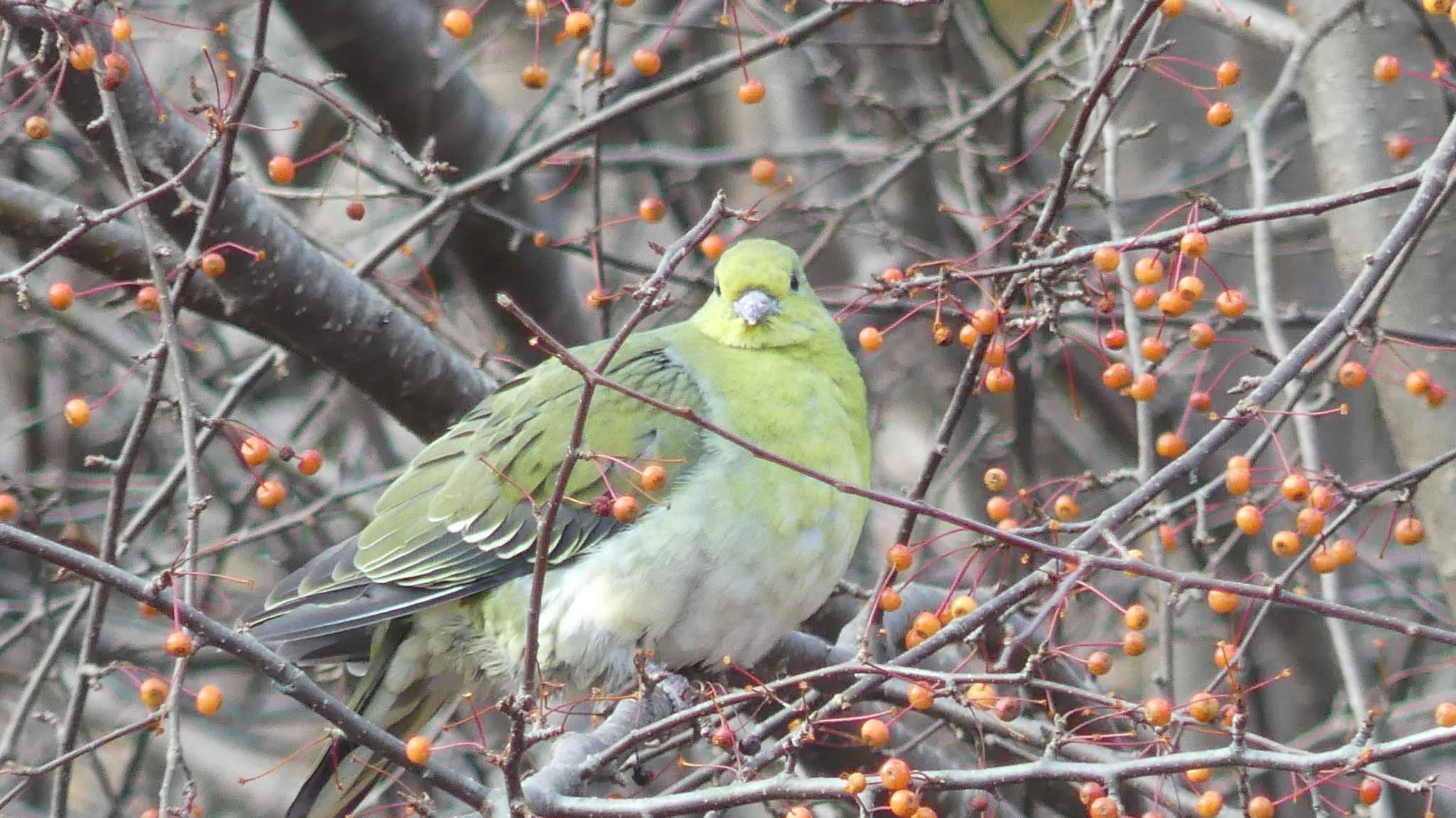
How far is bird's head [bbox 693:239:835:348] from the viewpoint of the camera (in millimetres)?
4160

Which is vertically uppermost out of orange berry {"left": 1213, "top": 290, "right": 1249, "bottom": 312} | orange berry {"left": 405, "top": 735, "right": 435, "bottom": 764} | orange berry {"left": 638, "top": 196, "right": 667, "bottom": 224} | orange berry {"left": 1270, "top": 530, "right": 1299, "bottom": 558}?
orange berry {"left": 1213, "top": 290, "right": 1249, "bottom": 312}

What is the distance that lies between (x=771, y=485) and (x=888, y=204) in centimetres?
325

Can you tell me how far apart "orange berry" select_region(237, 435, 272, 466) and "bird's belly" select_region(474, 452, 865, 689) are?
35.4 inches

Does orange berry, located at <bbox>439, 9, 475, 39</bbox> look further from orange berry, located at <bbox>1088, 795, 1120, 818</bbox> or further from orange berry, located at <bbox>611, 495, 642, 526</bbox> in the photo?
orange berry, located at <bbox>1088, 795, 1120, 818</bbox>

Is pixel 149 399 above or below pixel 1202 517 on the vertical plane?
above

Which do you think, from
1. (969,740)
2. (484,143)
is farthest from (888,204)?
(969,740)

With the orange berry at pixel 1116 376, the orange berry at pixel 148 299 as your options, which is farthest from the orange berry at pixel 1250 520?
the orange berry at pixel 148 299

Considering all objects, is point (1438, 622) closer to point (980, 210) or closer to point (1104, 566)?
point (980, 210)

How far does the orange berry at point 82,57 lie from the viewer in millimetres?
2828

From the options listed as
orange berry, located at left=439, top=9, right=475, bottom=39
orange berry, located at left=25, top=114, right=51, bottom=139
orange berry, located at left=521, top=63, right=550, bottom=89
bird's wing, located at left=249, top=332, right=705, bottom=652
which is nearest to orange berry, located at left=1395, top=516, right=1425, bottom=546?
bird's wing, located at left=249, top=332, right=705, bottom=652

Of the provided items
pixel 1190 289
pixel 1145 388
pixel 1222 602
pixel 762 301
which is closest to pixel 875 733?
pixel 1222 602

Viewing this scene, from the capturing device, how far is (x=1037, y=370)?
564cm

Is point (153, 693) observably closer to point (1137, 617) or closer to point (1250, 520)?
point (1137, 617)

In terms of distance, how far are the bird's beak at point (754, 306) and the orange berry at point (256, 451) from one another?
4.52 ft
